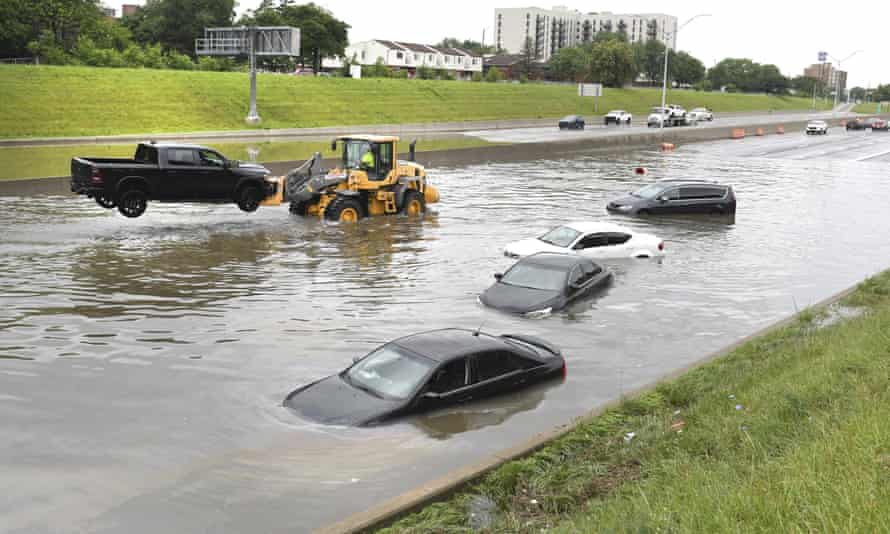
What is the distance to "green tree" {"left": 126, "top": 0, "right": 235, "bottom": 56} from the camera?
11131cm

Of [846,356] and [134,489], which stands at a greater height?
[846,356]

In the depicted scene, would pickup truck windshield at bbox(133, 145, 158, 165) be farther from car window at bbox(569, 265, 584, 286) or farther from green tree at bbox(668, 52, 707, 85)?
green tree at bbox(668, 52, 707, 85)

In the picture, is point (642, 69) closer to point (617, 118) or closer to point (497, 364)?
point (617, 118)

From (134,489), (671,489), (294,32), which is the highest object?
(294,32)

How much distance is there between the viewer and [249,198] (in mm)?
27750

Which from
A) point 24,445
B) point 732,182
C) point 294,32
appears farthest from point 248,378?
point 294,32

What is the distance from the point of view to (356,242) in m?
25.0

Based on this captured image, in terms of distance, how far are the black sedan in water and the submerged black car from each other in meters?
4.49

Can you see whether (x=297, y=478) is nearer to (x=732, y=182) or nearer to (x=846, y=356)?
(x=846, y=356)

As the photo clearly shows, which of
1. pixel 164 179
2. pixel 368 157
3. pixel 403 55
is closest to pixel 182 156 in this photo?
pixel 164 179

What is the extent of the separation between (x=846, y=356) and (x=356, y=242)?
15.1 m

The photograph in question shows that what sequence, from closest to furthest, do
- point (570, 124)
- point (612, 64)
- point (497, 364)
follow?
point (497, 364) < point (570, 124) < point (612, 64)

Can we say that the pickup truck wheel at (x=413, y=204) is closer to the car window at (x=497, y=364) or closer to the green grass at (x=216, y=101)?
the car window at (x=497, y=364)

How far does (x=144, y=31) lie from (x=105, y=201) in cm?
9574
